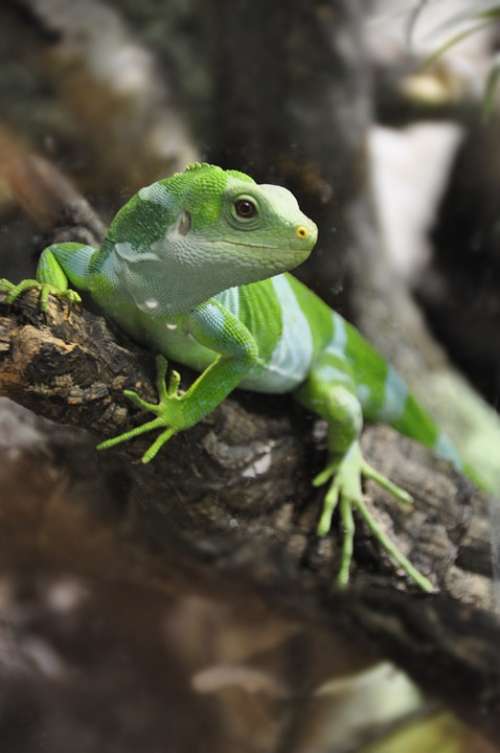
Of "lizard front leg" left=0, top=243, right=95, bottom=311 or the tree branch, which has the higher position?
"lizard front leg" left=0, top=243, right=95, bottom=311

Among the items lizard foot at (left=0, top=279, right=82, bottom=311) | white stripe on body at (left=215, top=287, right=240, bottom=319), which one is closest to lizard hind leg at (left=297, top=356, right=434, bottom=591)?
white stripe on body at (left=215, top=287, right=240, bottom=319)

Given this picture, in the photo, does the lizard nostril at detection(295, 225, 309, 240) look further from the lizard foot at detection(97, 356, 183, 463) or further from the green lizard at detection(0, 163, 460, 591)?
the lizard foot at detection(97, 356, 183, 463)

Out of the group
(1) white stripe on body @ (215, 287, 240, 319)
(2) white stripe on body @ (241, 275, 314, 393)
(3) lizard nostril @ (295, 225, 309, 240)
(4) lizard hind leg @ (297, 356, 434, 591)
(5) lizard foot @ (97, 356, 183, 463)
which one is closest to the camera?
(3) lizard nostril @ (295, 225, 309, 240)

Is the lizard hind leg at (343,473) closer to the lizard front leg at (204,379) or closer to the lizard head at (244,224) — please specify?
the lizard front leg at (204,379)

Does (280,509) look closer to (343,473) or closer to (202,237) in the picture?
(343,473)

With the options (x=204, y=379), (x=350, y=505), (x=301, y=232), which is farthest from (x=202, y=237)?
(x=350, y=505)

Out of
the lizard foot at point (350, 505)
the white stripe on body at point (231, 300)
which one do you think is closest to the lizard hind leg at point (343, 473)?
the lizard foot at point (350, 505)
